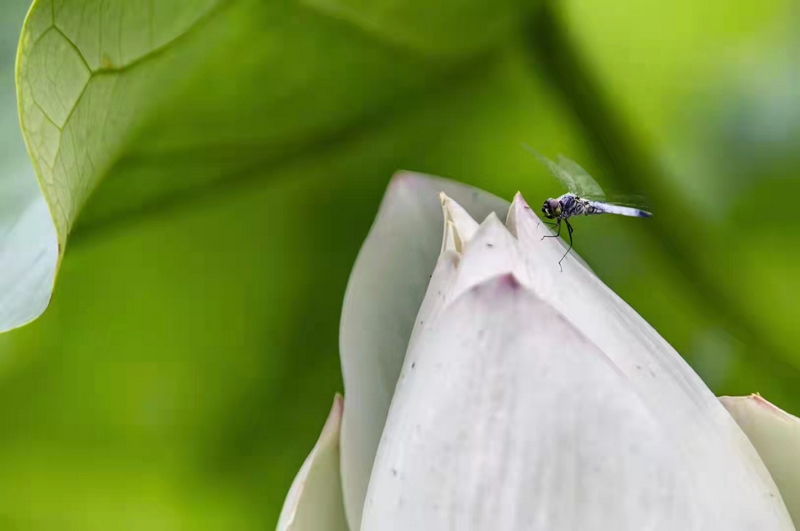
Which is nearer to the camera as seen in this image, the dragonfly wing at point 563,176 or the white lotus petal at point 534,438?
the white lotus petal at point 534,438

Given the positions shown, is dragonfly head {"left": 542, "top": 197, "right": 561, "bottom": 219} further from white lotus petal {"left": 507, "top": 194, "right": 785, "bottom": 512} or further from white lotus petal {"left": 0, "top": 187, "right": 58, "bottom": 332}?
white lotus petal {"left": 0, "top": 187, "right": 58, "bottom": 332}

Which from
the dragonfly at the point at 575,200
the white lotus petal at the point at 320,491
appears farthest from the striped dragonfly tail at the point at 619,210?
the white lotus petal at the point at 320,491

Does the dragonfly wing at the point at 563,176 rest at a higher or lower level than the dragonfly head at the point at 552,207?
higher

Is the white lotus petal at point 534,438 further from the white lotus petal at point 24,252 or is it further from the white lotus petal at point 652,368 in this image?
the white lotus petal at point 24,252

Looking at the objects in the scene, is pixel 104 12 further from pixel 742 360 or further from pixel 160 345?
pixel 742 360

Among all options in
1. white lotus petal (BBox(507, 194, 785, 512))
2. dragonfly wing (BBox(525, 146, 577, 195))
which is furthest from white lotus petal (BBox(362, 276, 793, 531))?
dragonfly wing (BBox(525, 146, 577, 195))

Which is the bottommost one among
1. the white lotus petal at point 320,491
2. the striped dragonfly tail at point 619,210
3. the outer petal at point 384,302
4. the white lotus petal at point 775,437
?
the white lotus petal at point 320,491

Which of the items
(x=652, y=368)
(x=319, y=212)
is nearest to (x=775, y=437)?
(x=652, y=368)
